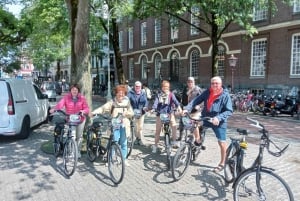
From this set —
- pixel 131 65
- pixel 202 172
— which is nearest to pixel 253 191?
pixel 202 172

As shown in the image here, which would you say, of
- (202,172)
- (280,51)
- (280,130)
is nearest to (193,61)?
(280,51)

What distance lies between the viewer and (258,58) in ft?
78.8

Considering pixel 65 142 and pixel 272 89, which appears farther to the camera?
pixel 272 89

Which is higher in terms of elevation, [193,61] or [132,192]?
[193,61]

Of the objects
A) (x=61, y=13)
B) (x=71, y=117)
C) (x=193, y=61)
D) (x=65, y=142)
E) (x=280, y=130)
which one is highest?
(x=61, y=13)

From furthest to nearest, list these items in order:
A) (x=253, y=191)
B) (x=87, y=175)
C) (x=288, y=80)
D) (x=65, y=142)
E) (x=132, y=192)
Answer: (x=288, y=80), (x=65, y=142), (x=87, y=175), (x=132, y=192), (x=253, y=191)

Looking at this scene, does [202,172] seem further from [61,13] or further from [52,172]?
[61,13]

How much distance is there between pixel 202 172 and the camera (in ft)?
19.1

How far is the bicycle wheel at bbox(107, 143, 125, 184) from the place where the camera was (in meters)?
5.15

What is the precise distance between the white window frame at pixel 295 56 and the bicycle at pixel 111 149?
61.7 ft

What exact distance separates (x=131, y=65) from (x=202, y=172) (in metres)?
38.1

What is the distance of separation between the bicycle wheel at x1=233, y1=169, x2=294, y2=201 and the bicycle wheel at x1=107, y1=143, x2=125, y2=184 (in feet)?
6.40

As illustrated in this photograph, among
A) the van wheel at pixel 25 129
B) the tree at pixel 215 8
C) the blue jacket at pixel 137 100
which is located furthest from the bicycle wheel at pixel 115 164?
the tree at pixel 215 8

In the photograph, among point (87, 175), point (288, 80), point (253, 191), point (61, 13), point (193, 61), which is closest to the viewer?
point (253, 191)
